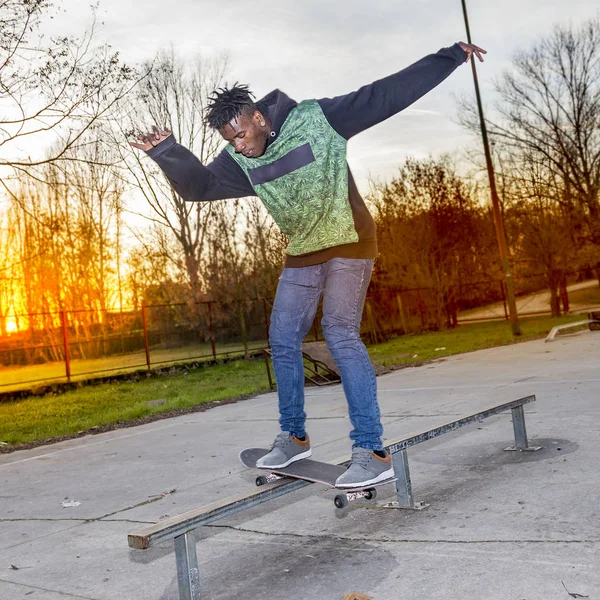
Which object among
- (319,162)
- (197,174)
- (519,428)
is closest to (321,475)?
(319,162)

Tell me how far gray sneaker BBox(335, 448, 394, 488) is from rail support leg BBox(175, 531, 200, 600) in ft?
2.58

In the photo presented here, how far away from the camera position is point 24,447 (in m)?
8.57

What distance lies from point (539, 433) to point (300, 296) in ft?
9.36

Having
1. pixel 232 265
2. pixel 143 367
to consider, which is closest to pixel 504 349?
pixel 143 367

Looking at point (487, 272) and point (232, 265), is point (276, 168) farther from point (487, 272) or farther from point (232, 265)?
point (487, 272)

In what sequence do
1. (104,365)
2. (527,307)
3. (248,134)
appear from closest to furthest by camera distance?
(248,134)
(104,365)
(527,307)

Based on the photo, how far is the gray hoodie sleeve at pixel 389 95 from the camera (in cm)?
335

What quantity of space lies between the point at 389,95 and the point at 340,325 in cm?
114

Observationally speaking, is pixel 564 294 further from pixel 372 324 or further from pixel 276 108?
pixel 276 108

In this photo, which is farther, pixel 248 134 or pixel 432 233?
pixel 432 233

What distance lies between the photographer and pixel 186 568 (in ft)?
9.46

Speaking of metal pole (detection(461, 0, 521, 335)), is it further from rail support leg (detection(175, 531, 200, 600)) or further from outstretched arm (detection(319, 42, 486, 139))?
rail support leg (detection(175, 531, 200, 600))

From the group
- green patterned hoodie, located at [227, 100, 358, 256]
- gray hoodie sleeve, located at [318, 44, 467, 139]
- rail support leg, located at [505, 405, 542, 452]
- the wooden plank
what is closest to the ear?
green patterned hoodie, located at [227, 100, 358, 256]

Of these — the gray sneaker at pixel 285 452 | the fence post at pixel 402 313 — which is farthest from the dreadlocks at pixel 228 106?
the fence post at pixel 402 313
